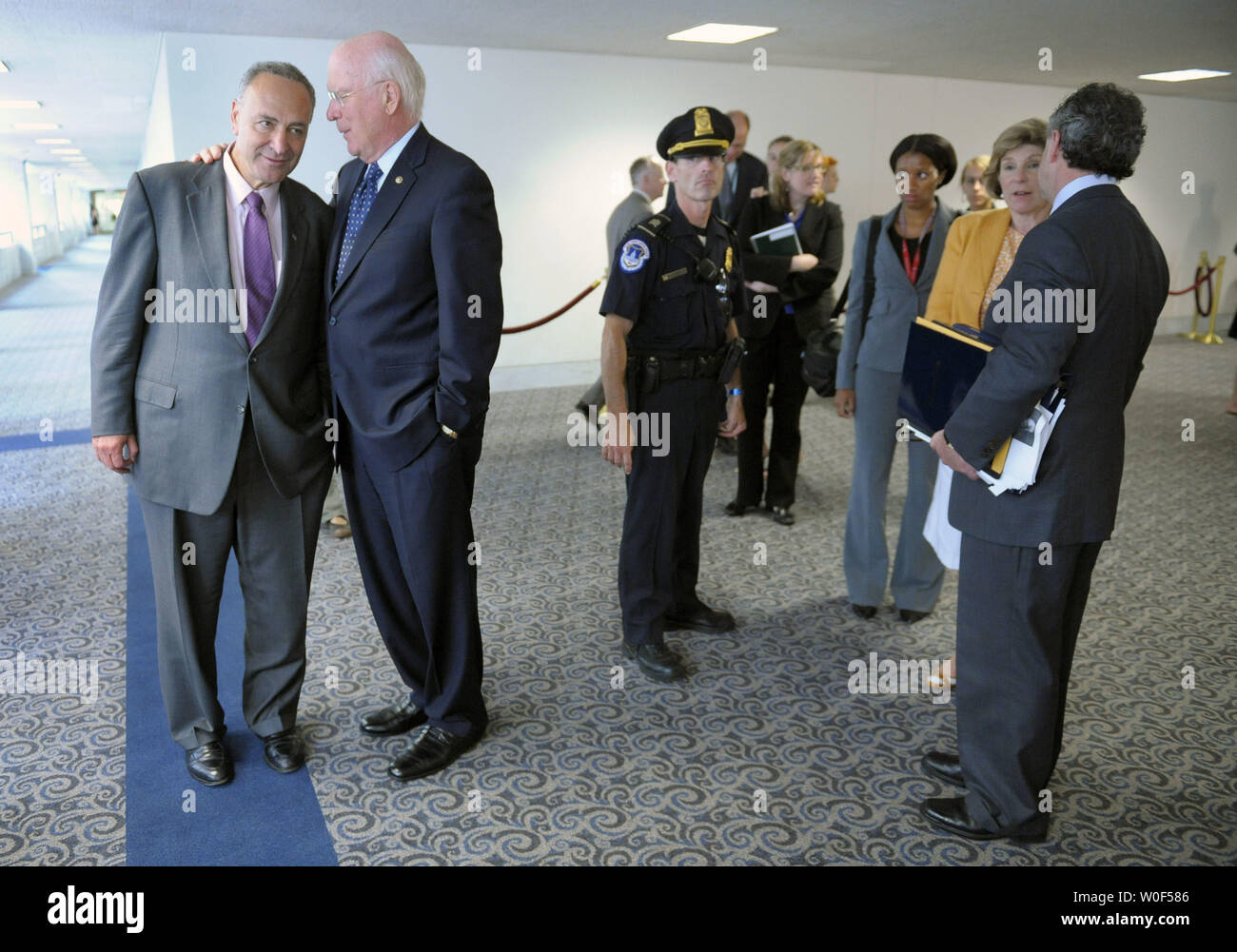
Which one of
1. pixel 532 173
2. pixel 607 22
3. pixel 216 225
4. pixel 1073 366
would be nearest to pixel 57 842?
pixel 216 225

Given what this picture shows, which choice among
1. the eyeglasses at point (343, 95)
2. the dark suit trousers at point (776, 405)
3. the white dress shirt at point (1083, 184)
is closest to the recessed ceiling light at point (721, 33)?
the dark suit trousers at point (776, 405)

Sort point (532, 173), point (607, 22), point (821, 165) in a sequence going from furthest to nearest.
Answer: point (532, 173), point (607, 22), point (821, 165)

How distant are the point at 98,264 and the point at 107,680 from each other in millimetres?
27763

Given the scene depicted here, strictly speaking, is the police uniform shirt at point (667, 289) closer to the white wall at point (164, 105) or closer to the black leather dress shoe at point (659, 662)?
the black leather dress shoe at point (659, 662)

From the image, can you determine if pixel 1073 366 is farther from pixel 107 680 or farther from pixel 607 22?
pixel 607 22

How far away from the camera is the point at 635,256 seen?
3.14m

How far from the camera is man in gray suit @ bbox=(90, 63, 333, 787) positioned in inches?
95.3

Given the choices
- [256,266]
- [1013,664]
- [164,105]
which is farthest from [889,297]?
[164,105]

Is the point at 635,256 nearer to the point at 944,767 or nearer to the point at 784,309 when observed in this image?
the point at 944,767

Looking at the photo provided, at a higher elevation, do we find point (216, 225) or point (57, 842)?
point (216, 225)

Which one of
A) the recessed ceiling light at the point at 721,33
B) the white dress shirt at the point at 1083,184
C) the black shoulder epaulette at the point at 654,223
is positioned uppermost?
the recessed ceiling light at the point at 721,33

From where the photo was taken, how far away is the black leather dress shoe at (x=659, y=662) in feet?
11.0

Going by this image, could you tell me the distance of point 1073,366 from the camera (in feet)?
A: 7.01

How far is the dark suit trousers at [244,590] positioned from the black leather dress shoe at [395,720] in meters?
0.24
